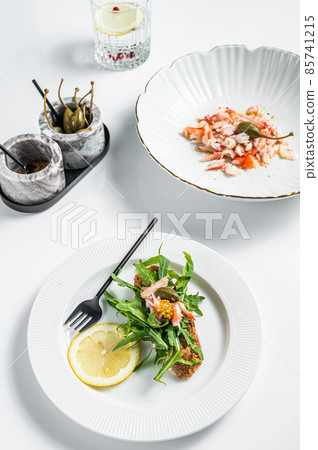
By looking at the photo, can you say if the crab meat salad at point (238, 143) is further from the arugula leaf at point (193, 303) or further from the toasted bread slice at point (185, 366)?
the toasted bread slice at point (185, 366)

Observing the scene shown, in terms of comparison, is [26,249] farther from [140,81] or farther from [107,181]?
[140,81]

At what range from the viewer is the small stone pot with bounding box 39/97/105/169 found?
1416 mm

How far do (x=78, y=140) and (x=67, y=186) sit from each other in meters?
0.14

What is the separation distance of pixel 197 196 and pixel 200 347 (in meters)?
0.51

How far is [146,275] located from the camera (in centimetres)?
119

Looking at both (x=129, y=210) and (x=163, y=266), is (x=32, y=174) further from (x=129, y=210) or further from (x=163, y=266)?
(x=163, y=266)

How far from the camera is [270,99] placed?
1700 mm

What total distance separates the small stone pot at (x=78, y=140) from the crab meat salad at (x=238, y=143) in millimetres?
291

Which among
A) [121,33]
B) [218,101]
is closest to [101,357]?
[218,101]

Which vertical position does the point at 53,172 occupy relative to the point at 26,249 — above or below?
above

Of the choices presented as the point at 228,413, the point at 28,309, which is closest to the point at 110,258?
the point at 28,309

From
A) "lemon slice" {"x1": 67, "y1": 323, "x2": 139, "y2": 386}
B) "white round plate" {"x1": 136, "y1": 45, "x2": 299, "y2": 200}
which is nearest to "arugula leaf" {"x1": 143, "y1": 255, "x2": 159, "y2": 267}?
"lemon slice" {"x1": 67, "y1": 323, "x2": 139, "y2": 386}

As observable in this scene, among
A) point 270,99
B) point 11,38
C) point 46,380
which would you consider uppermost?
point 11,38

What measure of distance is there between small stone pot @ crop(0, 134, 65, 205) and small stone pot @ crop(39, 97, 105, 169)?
51 mm
